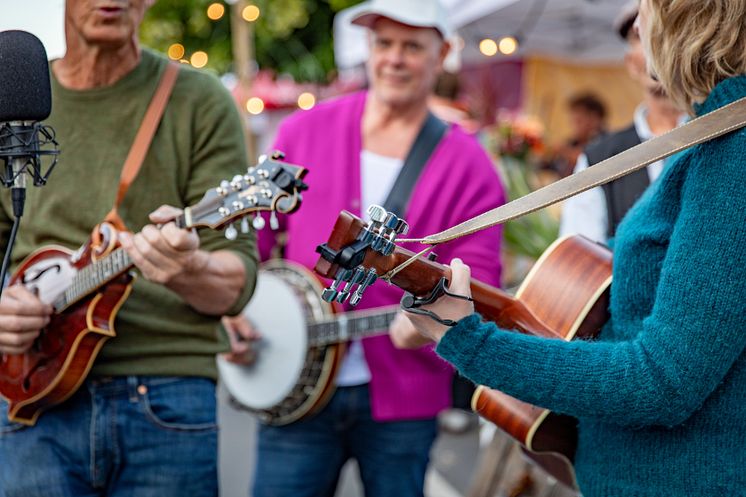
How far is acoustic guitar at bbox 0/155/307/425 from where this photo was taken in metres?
2.19

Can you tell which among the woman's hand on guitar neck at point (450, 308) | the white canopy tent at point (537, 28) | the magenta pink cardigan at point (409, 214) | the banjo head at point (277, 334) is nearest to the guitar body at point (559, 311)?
the woman's hand on guitar neck at point (450, 308)

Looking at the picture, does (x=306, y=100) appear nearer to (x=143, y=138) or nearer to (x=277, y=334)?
(x=277, y=334)

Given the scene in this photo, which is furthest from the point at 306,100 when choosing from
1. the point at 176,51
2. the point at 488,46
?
the point at 488,46

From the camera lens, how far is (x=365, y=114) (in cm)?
359

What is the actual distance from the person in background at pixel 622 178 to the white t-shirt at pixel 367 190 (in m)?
0.61

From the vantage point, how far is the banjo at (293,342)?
128 inches

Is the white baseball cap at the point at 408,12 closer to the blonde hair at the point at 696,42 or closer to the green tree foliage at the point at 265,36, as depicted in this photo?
the blonde hair at the point at 696,42

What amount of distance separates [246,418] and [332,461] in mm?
3725

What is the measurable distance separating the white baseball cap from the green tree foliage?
4.88 metres

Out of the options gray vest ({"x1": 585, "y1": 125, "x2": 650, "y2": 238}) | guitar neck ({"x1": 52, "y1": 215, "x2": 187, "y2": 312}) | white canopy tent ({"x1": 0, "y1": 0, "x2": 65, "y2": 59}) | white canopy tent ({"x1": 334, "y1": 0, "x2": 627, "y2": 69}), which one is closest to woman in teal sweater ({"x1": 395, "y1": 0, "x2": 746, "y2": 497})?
guitar neck ({"x1": 52, "y1": 215, "x2": 187, "y2": 312})

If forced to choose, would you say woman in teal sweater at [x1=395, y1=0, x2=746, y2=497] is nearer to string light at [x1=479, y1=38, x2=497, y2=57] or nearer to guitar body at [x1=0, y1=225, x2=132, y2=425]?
guitar body at [x1=0, y1=225, x2=132, y2=425]

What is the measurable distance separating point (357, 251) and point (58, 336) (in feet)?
3.62

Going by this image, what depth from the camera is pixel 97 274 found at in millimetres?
2346

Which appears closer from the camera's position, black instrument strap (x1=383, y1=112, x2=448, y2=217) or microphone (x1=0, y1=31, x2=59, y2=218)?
microphone (x1=0, y1=31, x2=59, y2=218)
